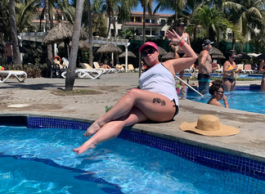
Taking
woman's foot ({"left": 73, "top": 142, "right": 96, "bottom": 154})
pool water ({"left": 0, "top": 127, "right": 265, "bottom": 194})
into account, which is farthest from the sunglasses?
woman's foot ({"left": 73, "top": 142, "right": 96, "bottom": 154})

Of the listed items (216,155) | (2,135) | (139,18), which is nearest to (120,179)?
(216,155)

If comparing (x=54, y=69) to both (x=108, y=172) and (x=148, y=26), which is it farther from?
(x=148, y=26)

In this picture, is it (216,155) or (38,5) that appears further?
(38,5)

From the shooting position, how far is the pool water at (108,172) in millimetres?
2891

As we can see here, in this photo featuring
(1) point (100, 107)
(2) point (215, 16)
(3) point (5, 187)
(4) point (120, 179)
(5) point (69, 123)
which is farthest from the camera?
(2) point (215, 16)

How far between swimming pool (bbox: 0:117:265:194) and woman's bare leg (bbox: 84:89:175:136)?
0.37 metres

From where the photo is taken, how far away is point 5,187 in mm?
2924

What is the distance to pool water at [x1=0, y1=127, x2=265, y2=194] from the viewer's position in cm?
289

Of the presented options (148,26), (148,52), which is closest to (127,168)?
(148,52)

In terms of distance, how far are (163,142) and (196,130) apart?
450 millimetres

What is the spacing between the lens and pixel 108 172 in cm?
332

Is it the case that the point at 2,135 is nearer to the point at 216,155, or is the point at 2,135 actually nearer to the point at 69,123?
the point at 69,123

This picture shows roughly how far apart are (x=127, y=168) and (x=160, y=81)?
47.2 inches

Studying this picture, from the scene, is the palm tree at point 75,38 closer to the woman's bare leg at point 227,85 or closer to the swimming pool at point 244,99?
the swimming pool at point 244,99
